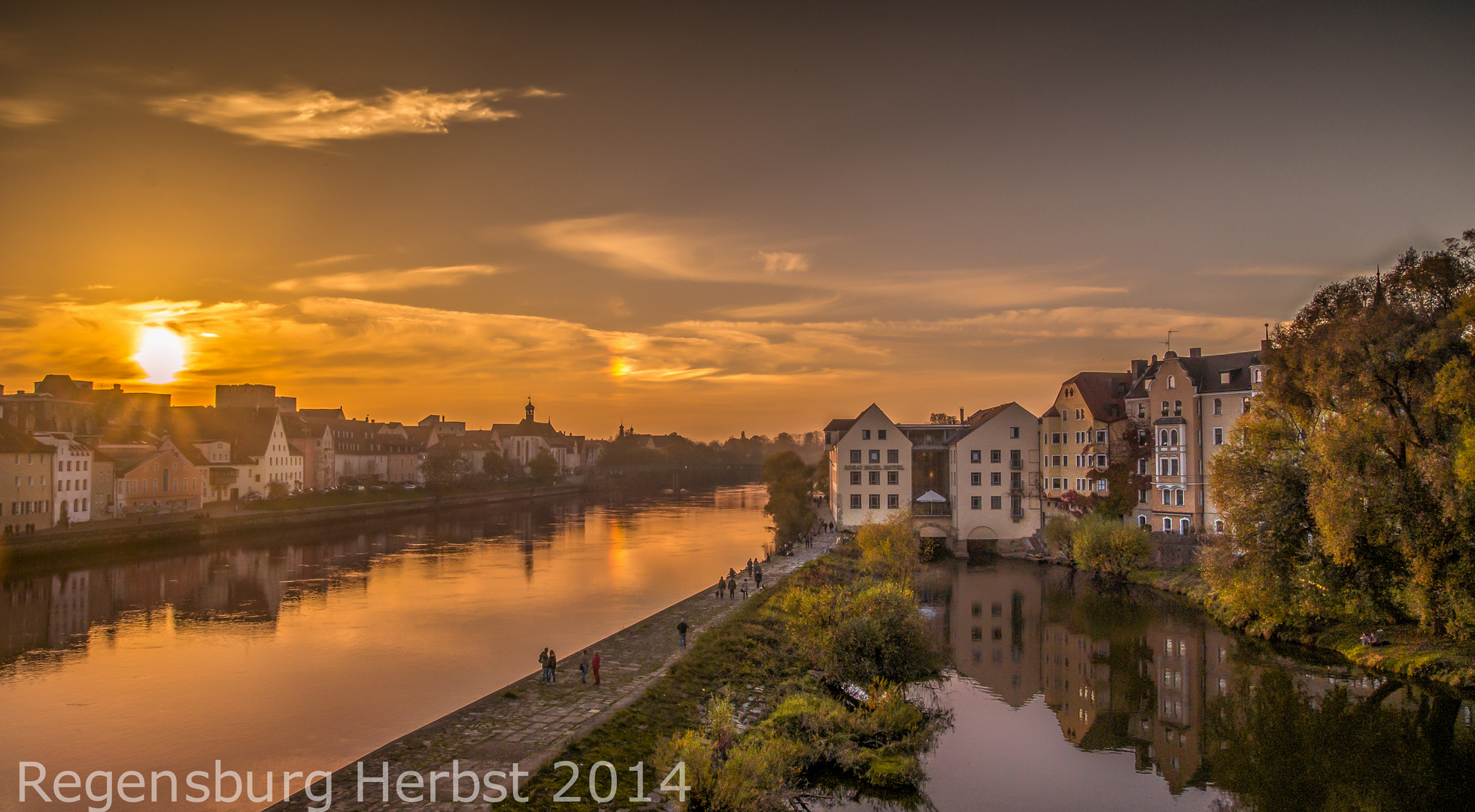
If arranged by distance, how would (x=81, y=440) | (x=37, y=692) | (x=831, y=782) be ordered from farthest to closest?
(x=81, y=440)
(x=37, y=692)
(x=831, y=782)

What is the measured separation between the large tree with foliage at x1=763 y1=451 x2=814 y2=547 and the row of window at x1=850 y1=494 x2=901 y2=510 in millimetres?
4559

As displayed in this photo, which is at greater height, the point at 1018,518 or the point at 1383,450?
the point at 1383,450

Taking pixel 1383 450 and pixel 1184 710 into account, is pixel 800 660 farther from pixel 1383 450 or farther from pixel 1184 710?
pixel 1383 450

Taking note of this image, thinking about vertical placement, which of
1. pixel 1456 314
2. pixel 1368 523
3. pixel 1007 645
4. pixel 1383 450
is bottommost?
pixel 1007 645

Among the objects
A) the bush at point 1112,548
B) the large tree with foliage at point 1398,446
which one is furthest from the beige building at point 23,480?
the large tree with foliage at point 1398,446

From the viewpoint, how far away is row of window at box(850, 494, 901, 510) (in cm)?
6091

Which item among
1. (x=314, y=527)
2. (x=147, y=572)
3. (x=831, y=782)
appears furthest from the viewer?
(x=314, y=527)

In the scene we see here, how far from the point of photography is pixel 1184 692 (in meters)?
26.3

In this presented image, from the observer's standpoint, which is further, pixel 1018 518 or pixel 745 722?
pixel 1018 518

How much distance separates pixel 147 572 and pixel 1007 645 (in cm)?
4811

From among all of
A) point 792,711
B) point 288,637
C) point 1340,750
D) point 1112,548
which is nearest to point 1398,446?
point 1340,750

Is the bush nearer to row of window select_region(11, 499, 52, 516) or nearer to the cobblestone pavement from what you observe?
the cobblestone pavement

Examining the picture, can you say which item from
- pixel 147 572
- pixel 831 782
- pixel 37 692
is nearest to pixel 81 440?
pixel 147 572

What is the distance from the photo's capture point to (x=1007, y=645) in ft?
110
